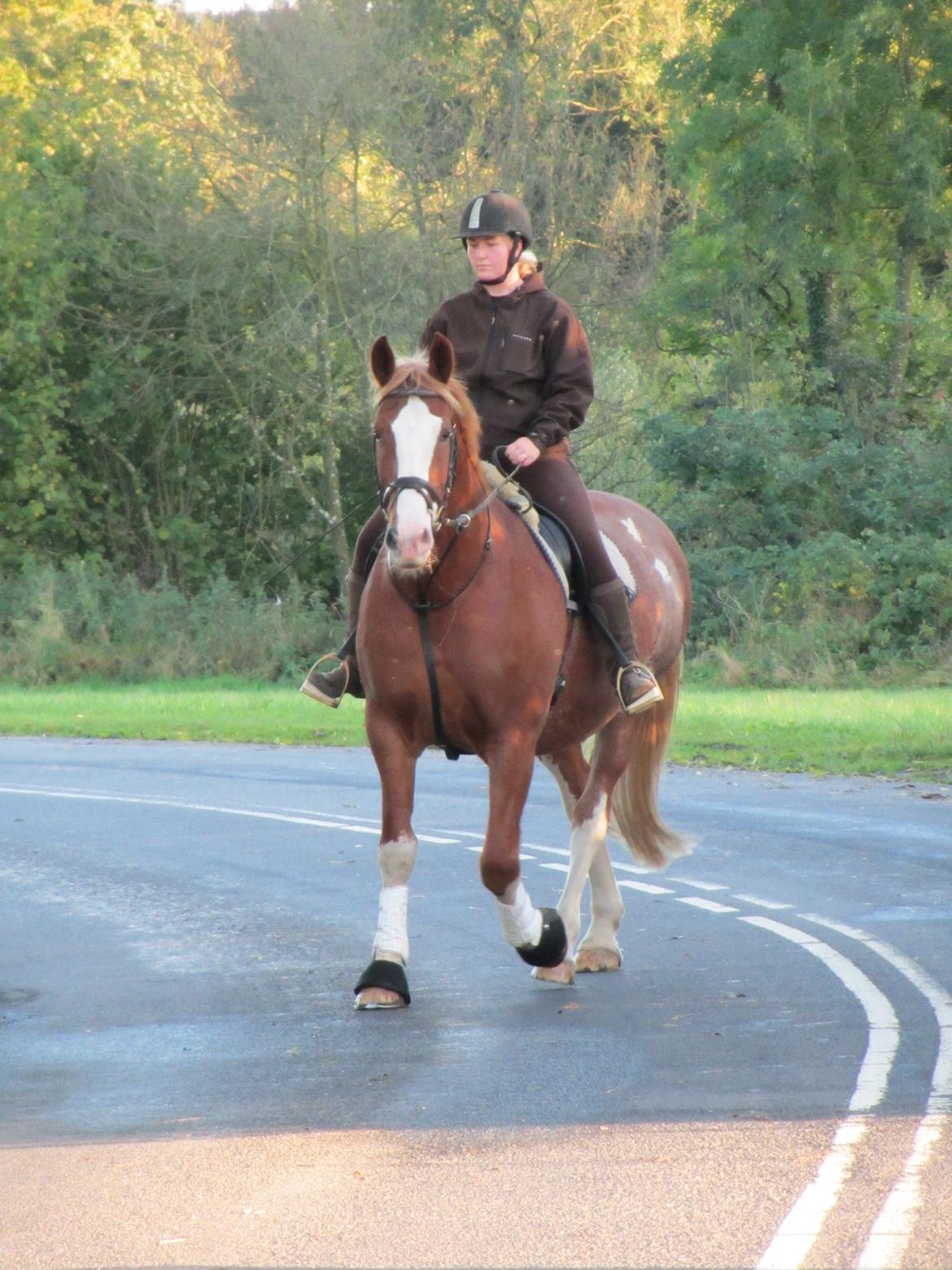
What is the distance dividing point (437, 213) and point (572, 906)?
24.5 metres

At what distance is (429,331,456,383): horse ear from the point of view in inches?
311

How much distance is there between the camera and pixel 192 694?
29188 millimetres

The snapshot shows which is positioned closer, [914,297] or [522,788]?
[522,788]

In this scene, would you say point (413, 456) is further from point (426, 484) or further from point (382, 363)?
point (382, 363)

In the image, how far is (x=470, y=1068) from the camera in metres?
6.62

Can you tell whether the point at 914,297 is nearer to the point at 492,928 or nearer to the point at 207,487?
the point at 207,487

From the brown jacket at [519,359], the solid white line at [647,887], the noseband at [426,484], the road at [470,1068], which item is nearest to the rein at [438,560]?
the noseband at [426,484]

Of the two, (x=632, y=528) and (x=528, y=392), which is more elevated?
(x=528, y=392)

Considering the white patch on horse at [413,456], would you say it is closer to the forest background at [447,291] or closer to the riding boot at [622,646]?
the riding boot at [622,646]

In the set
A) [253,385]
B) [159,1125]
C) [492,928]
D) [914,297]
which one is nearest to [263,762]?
[492,928]

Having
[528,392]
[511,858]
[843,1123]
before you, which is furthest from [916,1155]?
[528,392]

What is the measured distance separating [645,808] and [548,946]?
2.17m

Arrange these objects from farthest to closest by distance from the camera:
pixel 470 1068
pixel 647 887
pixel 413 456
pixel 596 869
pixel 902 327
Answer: pixel 902 327 → pixel 647 887 → pixel 596 869 → pixel 413 456 → pixel 470 1068

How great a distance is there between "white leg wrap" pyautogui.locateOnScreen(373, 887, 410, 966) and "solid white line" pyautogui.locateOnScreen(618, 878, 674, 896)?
10.2ft
